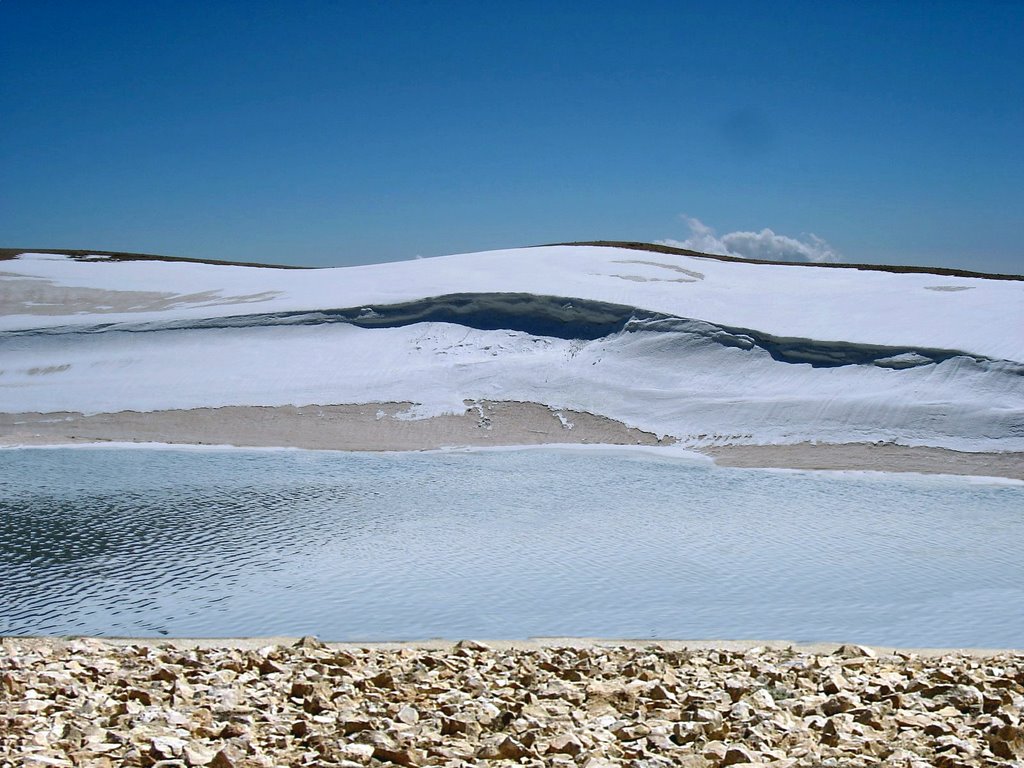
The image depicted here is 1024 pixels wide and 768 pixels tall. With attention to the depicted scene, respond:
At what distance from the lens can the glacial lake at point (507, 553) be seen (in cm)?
432

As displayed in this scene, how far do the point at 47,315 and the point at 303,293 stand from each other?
10.7 ft

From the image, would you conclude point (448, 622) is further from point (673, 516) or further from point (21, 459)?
point (21, 459)

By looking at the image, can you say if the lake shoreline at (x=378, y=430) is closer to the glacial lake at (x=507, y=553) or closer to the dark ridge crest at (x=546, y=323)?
the glacial lake at (x=507, y=553)

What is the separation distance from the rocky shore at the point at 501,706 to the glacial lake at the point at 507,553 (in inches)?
21.0

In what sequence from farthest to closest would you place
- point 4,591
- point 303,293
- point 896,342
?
1. point 303,293
2. point 896,342
3. point 4,591

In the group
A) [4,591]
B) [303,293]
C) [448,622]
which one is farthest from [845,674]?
[303,293]

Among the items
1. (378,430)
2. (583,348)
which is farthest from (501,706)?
(583,348)

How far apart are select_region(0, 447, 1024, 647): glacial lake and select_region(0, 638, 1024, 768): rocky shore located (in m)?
0.53

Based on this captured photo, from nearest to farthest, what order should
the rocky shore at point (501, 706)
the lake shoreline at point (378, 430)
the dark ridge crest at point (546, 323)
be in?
the rocky shore at point (501, 706) < the lake shoreline at point (378, 430) < the dark ridge crest at point (546, 323)

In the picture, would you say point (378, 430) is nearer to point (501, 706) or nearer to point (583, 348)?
point (583, 348)

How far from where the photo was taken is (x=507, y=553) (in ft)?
17.7

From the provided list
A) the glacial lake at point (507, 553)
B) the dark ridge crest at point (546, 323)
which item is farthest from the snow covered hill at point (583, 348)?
the glacial lake at point (507, 553)

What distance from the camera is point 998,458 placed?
7.81m

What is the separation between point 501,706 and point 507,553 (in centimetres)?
230
